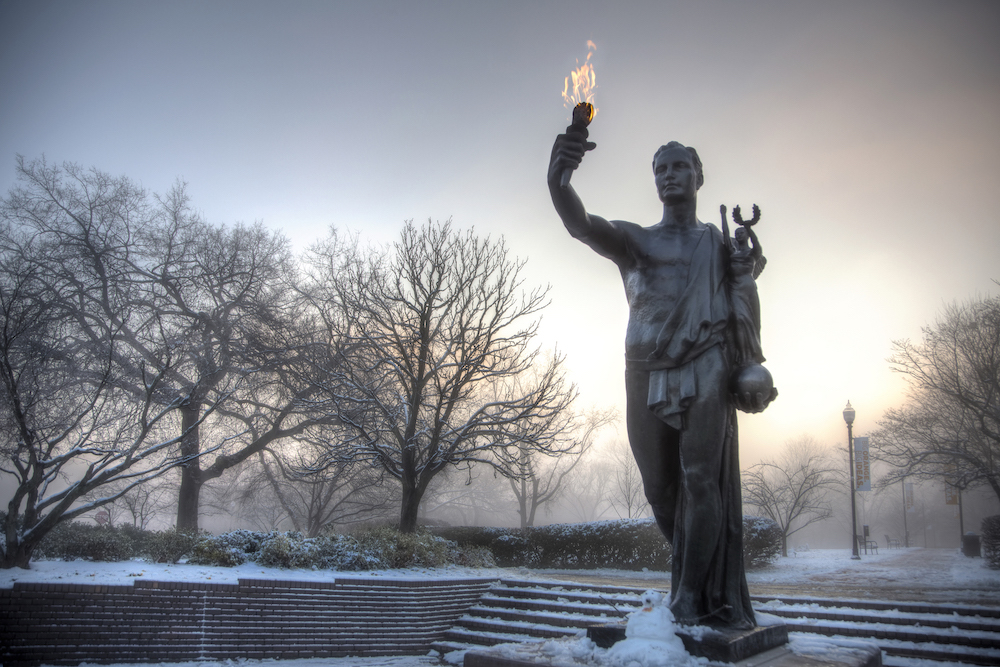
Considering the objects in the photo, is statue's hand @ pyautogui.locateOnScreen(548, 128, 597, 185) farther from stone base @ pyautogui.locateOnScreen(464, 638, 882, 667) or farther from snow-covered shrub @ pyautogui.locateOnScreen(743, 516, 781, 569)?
snow-covered shrub @ pyautogui.locateOnScreen(743, 516, 781, 569)

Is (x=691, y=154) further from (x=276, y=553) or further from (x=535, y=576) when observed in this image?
(x=535, y=576)

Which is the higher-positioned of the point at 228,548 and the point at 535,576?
the point at 228,548

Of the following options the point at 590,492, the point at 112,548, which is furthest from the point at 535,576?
the point at 590,492

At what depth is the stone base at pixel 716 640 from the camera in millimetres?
2752

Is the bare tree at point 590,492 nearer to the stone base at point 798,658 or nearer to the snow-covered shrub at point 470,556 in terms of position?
the snow-covered shrub at point 470,556

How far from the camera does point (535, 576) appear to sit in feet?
42.4

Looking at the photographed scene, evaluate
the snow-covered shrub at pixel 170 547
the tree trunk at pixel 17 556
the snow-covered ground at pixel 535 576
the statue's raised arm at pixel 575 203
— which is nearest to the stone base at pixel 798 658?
the statue's raised arm at pixel 575 203

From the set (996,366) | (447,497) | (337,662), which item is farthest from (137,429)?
(447,497)

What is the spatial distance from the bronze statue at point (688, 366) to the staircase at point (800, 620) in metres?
2.60

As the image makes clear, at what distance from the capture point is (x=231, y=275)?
1938 centimetres

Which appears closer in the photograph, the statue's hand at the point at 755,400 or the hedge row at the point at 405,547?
the statue's hand at the point at 755,400

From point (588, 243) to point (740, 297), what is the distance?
0.96 m

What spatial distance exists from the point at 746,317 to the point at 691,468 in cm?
95

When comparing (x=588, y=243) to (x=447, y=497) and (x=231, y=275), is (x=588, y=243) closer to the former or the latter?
(x=231, y=275)
